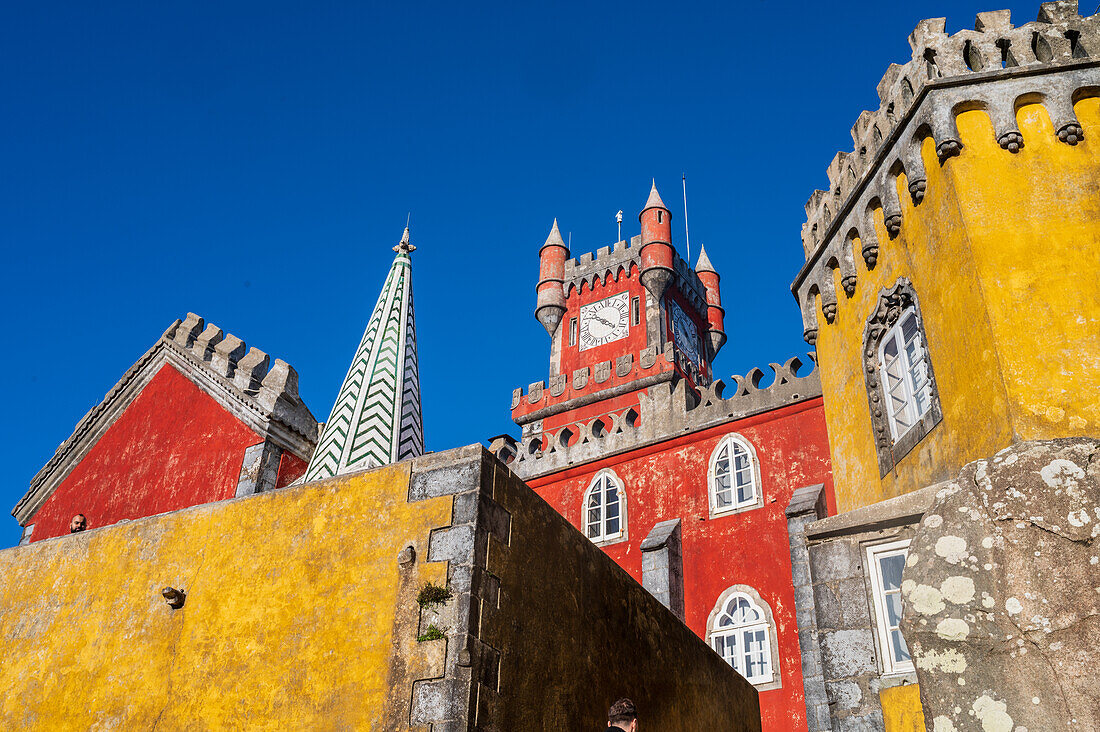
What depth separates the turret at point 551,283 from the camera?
35.1 m

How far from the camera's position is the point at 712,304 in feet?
127

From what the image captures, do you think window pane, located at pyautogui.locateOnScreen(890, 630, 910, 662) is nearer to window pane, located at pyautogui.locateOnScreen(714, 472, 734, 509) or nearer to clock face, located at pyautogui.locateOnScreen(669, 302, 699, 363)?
window pane, located at pyautogui.locateOnScreen(714, 472, 734, 509)

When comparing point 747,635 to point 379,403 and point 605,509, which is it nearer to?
point 605,509

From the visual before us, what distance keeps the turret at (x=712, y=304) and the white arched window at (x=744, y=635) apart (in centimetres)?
2238

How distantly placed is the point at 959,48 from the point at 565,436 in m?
13.0

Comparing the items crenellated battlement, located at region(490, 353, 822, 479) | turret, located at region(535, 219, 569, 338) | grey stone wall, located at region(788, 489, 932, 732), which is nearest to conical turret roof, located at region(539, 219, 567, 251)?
turret, located at region(535, 219, 569, 338)

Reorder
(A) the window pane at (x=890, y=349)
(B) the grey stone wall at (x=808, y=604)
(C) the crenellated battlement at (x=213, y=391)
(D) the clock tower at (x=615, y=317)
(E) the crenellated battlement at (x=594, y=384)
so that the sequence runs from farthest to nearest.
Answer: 1. (D) the clock tower at (x=615, y=317)
2. (E) the crenellated battlement at (x=594, y=384)
3. (C) the crenellated battlement at (x=213, y=391)
4. (B) the grey stone wall at (x=808, y=604)
5. (A) the window pane at (x=890, y=349)

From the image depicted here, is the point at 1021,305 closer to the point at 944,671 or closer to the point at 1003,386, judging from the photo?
the point at 1003,386

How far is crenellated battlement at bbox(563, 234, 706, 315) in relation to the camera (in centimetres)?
3500

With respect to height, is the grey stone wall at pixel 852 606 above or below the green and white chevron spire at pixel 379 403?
below

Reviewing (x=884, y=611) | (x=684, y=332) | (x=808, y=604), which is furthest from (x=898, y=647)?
(x=684, y=332)

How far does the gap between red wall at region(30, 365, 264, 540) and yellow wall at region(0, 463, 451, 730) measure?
253 inches

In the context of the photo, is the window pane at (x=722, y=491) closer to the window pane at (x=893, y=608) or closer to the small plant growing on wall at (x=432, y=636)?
the window pane at (x=893, y=608)

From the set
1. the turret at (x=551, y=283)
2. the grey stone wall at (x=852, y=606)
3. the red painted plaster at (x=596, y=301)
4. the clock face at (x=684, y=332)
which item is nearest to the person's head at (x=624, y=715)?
the grey stone wall at (x=852, y=606)
